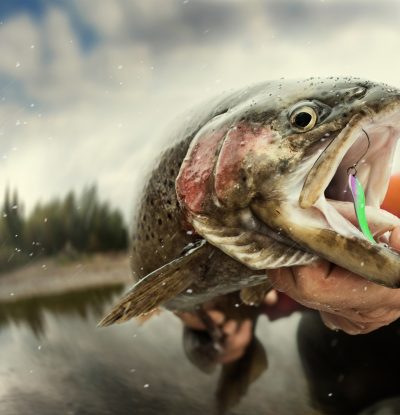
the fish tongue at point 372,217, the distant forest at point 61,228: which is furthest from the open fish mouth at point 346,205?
the distant forest at point 61,228

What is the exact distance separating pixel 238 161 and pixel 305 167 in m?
0.04

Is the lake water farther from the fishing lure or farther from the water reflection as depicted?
the fishing lure

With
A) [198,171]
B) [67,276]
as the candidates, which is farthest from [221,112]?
[67,276]

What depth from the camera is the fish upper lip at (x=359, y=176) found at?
0.37 m

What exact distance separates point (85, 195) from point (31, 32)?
0.44ft

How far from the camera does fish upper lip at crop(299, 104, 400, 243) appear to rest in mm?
367

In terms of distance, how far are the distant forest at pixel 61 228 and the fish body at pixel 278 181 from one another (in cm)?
4

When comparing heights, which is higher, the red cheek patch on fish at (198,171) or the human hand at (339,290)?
the red cheek patch on fish at (198,171)

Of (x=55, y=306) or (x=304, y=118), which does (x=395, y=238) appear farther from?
(x=55, y=306)

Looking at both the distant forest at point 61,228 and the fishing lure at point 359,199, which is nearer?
the fishing lure at point 359,199

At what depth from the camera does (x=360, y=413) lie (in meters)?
0.66

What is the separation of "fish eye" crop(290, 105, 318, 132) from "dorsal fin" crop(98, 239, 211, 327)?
0.10 metres

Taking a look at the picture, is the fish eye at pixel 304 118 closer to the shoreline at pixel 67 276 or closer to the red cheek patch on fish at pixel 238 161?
the red cheek patch on fish at pixel 238 161

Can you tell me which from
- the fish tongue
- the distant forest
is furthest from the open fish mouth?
the distant forest
